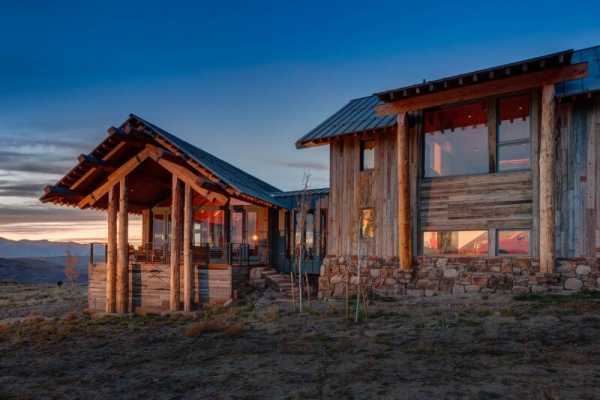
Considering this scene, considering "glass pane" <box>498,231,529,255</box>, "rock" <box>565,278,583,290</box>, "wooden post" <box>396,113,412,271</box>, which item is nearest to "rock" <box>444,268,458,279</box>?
"wooden post" <box>396,113,412,271</box>

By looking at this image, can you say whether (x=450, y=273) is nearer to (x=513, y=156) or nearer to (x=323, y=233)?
(x=513, y=156)

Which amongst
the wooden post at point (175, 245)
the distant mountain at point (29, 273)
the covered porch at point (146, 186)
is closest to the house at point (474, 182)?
the covered porch at point (146, 186)

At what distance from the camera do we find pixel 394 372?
741 centimetres

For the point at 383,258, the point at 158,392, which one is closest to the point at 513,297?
the point at 383,258

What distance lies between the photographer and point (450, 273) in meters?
14.5

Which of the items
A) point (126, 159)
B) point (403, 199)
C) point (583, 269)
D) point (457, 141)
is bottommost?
point (583, 269)

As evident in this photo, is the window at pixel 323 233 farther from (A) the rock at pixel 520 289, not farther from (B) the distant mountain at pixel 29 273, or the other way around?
(B) the distant mountain at pixel 29 273

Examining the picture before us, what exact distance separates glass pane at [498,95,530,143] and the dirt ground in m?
4.96

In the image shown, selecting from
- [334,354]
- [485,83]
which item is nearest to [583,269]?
[485,83]

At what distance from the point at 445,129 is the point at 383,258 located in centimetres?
490

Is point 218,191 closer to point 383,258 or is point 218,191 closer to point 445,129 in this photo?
point 383,258

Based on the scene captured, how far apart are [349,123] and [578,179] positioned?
7732 mm

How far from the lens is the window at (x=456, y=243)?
14.4m

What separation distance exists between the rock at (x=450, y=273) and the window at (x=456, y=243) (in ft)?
2.01
